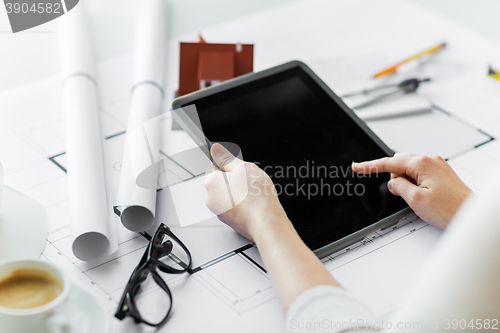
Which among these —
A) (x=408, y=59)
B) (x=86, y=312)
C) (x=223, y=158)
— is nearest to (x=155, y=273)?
(x=86, y=312)

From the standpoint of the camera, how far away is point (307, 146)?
0.80m

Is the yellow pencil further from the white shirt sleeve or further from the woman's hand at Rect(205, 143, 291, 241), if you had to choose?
the white shirt sleeve

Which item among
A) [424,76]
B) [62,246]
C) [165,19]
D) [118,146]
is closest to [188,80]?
[118,146]

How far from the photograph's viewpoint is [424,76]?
3.67 ft

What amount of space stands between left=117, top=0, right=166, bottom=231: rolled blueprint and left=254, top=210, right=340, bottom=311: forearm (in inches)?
7.4

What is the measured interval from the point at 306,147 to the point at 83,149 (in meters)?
0.36

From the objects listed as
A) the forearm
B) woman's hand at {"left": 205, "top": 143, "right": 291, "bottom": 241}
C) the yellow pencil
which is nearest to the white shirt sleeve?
the forearm

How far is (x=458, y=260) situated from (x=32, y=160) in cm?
72

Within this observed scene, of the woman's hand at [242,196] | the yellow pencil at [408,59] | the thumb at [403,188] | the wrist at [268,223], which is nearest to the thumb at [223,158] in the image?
the woman's hand at [242,196]

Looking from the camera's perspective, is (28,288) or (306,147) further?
(306,147)

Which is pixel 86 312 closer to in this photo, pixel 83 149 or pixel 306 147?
pixel 83 149

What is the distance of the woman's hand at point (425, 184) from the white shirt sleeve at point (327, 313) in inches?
9.5

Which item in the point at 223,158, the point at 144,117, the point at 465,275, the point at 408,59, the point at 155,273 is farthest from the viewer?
the point at 408,59

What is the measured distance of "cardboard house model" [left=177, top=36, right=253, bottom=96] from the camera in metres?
0.95
